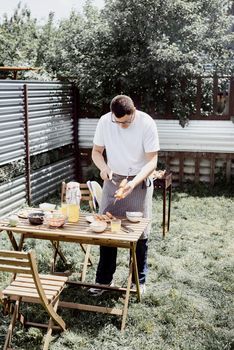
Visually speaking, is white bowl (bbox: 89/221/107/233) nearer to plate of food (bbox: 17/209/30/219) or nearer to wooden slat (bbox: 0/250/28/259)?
plate of food (bbox: 17/209/30/219)

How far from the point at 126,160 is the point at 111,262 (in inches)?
46.0

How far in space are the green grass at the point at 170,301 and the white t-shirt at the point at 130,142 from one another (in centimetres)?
145

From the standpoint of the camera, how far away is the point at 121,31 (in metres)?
9.75

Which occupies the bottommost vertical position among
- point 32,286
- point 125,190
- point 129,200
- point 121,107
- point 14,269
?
point 32,286

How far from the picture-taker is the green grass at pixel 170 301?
420cm

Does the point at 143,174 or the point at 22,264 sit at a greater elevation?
the point at 143,174

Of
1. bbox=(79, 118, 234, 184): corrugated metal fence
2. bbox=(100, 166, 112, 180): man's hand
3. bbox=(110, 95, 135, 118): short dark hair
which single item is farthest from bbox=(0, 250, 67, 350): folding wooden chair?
bbox=(79, 118, 234, 184): corrugated metal fence

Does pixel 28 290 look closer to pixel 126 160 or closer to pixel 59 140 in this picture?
pixel 126 160

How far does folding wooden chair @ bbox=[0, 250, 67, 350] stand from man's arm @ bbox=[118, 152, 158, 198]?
1056 millimetres

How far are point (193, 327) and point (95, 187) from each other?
84.0 inches

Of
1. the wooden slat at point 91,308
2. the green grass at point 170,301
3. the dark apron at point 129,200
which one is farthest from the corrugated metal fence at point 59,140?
the wooden slat at point 91,308

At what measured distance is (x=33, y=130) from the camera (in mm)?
8445

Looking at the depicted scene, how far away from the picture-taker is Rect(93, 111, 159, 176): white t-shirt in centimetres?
464

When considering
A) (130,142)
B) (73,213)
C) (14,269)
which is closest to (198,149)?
Answer: (130,142)
